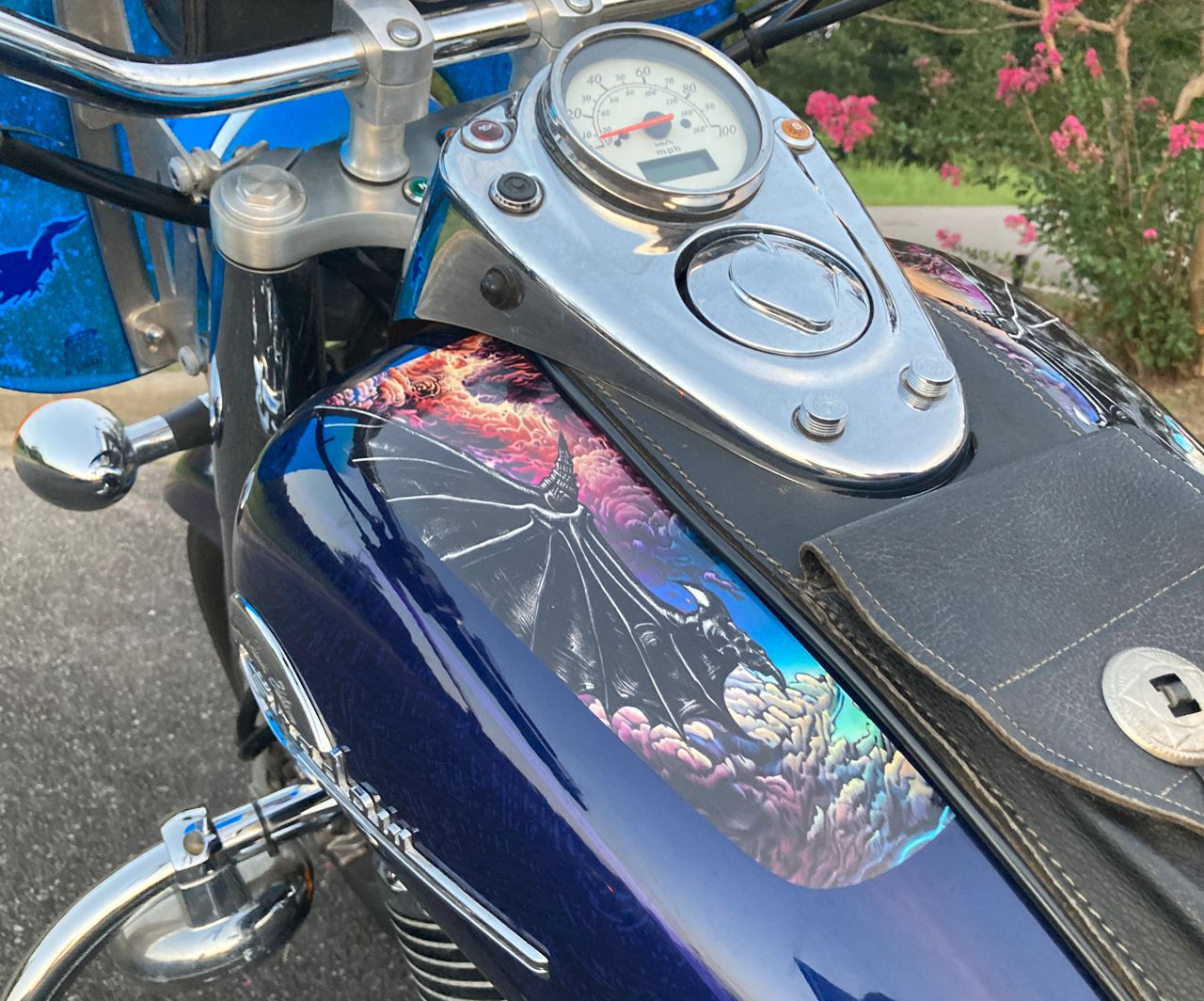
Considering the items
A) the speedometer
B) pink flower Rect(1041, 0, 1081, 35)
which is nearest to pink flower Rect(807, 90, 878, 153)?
pink flower Rect(1041, 0, 1081, 35)

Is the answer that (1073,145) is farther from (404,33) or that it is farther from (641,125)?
(404,33)

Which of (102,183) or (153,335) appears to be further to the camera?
(153,335)

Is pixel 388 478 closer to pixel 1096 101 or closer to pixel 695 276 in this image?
pixel 695 276

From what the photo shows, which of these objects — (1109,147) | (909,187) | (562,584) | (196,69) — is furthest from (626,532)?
(909,187)

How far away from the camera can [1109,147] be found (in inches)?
114

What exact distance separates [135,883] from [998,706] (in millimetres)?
630

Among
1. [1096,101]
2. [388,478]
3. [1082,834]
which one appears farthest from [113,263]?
[1096,101]

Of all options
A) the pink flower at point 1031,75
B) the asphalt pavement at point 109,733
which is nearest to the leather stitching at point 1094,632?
the asphalt pavement at point 109,733

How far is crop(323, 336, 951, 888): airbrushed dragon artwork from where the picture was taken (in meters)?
0.60

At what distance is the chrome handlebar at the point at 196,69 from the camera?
2.35 ft

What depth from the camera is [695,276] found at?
0.78m

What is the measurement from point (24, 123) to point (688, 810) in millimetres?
760

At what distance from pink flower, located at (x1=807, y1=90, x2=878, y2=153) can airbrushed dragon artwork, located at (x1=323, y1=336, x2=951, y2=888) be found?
252cm

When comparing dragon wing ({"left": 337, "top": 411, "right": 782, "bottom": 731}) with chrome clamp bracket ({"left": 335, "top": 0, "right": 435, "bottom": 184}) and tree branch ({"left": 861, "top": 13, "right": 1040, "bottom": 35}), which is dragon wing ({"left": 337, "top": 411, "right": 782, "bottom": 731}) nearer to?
chrome clamp bracket ({"left": 335, "top": 0, "right": 435, "bottom": 184})
